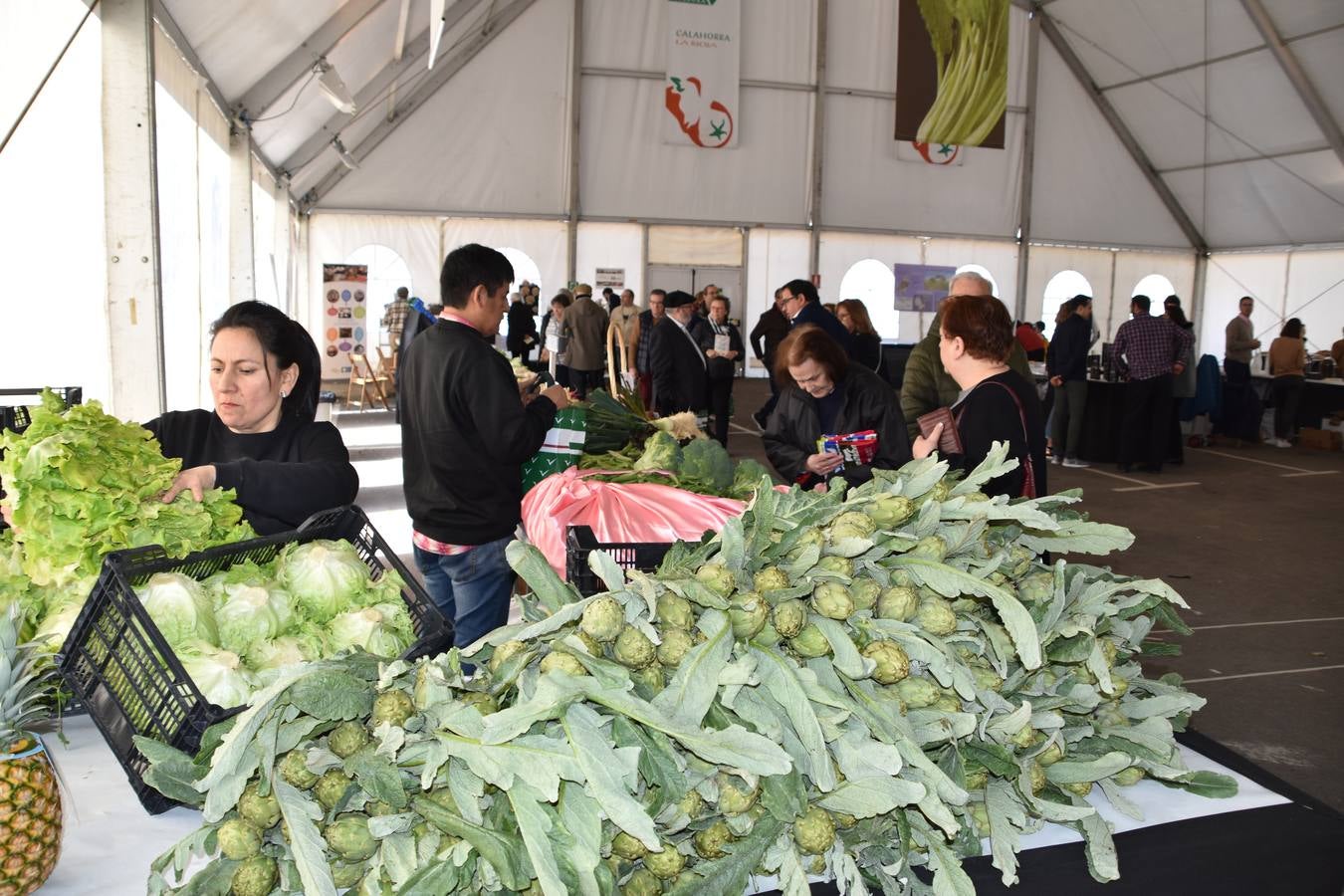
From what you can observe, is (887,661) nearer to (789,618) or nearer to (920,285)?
(789,618)

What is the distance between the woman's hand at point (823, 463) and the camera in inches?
136

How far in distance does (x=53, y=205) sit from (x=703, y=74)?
1354cm

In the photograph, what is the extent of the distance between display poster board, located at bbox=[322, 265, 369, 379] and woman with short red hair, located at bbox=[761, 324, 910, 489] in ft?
40.0

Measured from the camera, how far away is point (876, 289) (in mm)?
18750

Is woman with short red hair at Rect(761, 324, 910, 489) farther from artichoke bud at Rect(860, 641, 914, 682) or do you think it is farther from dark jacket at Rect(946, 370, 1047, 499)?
artichoke bud at Rect(860, 641, 914, 682)

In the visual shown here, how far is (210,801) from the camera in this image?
112 centimetres

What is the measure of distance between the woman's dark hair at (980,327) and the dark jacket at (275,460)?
173cm

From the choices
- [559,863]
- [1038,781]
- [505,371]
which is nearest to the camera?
[559,863]

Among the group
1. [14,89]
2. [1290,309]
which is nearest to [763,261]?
[1290,309]

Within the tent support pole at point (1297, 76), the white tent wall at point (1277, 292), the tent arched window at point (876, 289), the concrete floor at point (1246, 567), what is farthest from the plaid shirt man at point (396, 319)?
the white tent wall at point (1277, 292)

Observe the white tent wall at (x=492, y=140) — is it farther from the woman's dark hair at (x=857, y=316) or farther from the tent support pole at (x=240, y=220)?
the woman's dark hair at (x=857, y=316)

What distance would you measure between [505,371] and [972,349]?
4.39 feet

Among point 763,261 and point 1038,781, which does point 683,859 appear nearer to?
point 1038,781

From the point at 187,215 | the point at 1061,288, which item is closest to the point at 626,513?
the point at 187,215
